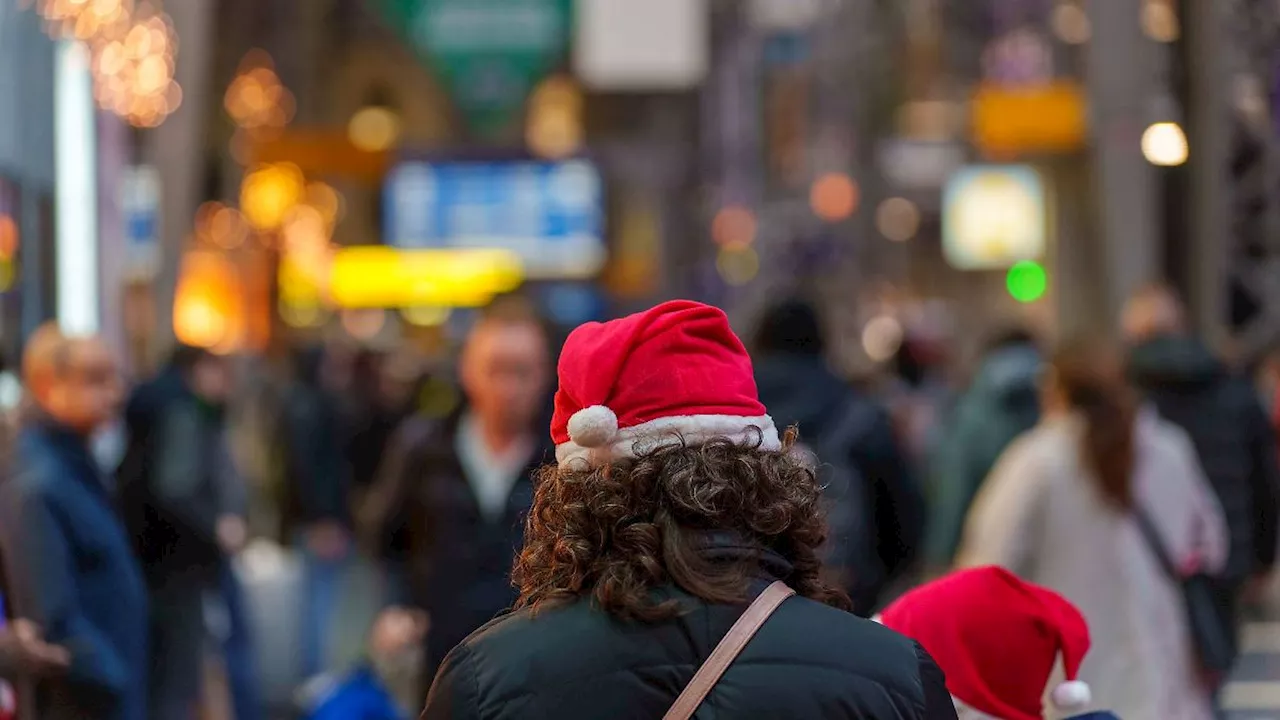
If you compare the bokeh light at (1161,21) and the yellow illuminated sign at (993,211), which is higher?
the bokeh light at (1161,21)

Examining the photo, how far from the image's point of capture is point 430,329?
1462 inches

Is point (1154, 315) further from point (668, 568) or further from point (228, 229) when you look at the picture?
point (228, 229)

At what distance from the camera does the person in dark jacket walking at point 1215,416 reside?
868cm

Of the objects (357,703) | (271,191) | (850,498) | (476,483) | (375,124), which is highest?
(375,124)

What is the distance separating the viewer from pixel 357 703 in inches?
219

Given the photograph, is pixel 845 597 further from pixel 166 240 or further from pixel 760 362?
pixel 166 240

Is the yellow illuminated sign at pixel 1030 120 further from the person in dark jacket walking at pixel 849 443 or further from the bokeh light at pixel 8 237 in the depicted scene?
the bokeh light at pixel 8 237

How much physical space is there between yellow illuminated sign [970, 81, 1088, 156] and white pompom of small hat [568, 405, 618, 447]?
19940 mm

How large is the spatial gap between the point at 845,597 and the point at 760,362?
4.87m

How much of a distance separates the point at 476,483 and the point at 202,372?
516 centimetres

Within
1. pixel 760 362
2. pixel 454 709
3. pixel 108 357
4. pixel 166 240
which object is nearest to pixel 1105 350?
pixel 760 362

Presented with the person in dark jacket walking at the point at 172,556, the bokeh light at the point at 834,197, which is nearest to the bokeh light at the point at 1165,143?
the person in dark jacket walking at the point at 172,556

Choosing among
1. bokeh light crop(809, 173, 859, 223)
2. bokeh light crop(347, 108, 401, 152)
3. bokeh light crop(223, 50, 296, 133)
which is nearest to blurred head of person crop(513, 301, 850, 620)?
bokeh light crop(223, 50, 296, 133)

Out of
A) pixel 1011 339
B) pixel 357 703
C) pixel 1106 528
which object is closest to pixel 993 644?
pixel 357 703
